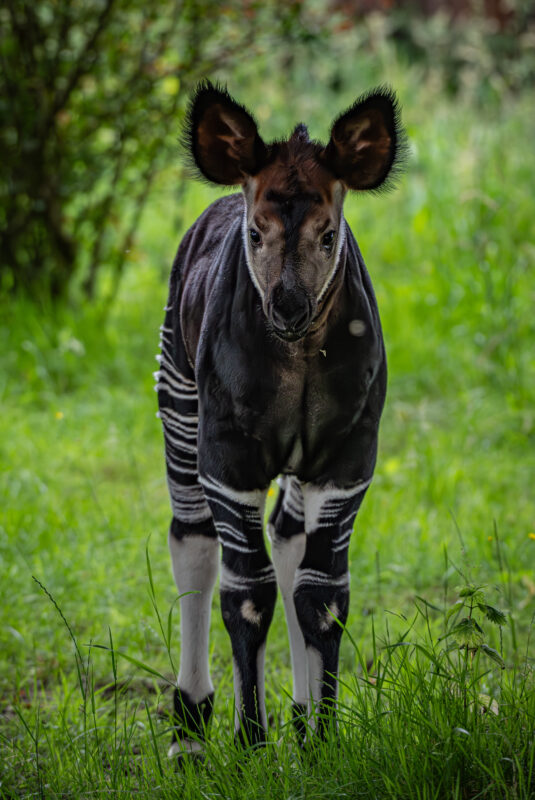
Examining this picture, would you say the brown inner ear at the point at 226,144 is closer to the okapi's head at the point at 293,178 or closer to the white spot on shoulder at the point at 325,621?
the okapi's head at the point at 293,178

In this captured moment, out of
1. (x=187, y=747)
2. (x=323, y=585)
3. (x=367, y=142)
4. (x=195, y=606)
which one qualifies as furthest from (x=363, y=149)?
(x=187, y=747)

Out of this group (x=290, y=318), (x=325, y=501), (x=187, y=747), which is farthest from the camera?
(x=187, y=747)

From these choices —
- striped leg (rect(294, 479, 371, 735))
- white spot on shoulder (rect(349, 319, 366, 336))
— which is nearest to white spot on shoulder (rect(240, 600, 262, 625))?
striped leg (rect(294, 479, 371, 735))

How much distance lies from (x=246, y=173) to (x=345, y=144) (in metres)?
0.25

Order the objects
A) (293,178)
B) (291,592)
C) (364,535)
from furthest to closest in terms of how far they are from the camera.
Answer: (364,535) → (291,592) → (293,178)

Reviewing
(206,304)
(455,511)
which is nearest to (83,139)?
(455,511)

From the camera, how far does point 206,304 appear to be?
275 cm

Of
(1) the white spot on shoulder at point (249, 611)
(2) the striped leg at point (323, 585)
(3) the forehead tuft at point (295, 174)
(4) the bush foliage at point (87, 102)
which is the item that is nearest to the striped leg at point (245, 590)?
(1) the white spot on shoulder at point (249, 611)

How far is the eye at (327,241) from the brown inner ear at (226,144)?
0.26 metres

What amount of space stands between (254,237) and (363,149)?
35 centimetres

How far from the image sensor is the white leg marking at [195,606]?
310 centimetres

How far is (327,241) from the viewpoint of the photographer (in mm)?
2391

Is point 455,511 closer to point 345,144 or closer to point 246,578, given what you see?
point 246,578

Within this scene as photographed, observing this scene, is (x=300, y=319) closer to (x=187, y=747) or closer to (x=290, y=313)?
(x=290, y=313)
